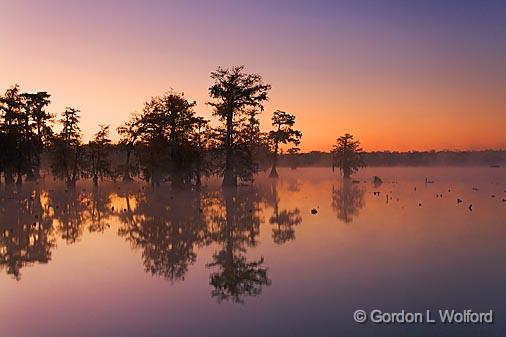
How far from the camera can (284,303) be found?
933 centimetres

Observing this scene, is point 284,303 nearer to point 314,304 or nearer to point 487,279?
point 314,304

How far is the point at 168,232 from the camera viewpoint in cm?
1858

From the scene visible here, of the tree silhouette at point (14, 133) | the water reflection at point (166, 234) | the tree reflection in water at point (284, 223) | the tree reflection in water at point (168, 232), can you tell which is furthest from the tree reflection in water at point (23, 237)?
the tree silhouette at point (14, 133)

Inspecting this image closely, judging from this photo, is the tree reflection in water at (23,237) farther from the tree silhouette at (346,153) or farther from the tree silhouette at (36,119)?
the tree silhouette at (346,153)

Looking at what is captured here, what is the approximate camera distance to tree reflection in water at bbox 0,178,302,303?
12.1 m

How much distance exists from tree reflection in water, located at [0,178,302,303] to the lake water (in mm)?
86

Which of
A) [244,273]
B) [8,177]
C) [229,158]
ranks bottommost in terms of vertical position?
[244,273]

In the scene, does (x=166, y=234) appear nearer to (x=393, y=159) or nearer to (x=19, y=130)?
(x=19, y=130)

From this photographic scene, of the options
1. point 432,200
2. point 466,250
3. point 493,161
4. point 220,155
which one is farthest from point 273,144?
point 493,161

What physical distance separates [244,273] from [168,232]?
766 cm

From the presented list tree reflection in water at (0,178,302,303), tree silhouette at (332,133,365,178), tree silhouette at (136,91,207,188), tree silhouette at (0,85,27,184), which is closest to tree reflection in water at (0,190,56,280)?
tree reflection in water at (0,178,302,303)

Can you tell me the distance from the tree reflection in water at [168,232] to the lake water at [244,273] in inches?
3.4

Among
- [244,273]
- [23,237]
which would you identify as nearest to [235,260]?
[244,273]

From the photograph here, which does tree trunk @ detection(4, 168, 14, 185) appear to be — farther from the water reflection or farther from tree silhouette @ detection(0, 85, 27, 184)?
the water reflection
